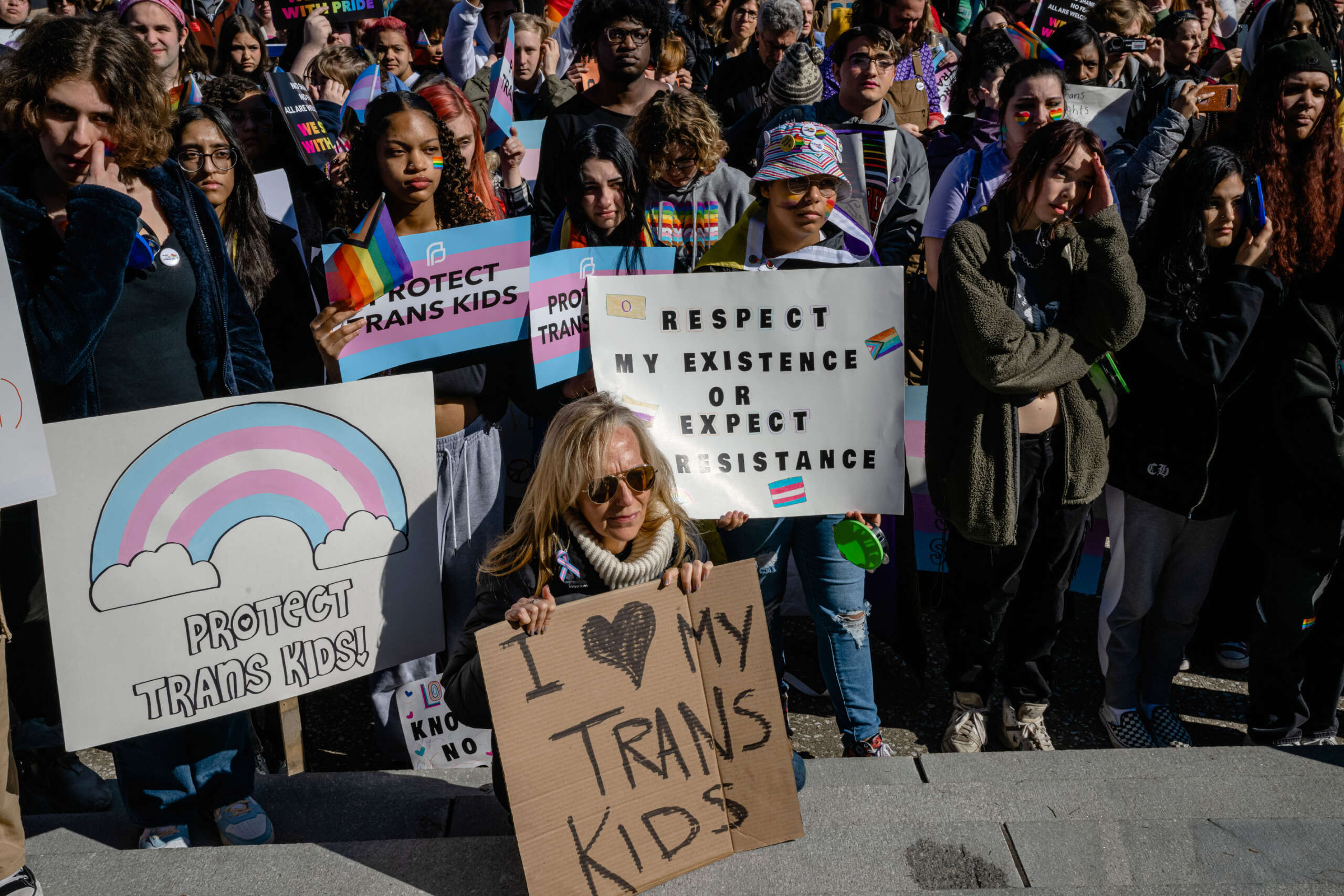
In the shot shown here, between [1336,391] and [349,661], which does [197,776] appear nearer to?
[349,661]

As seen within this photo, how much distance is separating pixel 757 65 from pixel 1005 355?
12.0 feet

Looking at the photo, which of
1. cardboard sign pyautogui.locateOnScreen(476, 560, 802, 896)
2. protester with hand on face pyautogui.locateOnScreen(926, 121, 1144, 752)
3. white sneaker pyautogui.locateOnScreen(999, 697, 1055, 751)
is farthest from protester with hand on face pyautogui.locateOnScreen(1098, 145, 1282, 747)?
cardboard sign pyautogui.locateOnScreen(476, 560, 802, 896)

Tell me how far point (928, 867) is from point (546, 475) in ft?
4.69

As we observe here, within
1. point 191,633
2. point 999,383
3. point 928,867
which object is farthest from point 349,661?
point 999,383

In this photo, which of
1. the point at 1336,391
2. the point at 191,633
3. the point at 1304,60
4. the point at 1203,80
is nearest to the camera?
the point at 191,633

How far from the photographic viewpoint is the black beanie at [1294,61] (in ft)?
12.1

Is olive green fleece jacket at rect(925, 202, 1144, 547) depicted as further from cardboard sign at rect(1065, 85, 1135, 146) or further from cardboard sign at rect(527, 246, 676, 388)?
cardboard sign at rect(1065, 85, 1135, 146)

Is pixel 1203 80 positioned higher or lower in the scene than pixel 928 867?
higher

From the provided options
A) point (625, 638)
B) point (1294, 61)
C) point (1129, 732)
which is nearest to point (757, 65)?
Result: point (1294, 61)

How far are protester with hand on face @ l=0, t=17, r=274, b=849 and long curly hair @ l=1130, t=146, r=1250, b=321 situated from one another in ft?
9.27

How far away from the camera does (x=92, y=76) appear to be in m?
2.56

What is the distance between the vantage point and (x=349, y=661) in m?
2.95

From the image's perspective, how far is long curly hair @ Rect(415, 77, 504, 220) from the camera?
3787 mm

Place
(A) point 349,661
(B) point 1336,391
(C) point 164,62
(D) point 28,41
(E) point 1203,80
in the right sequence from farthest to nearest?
(E) point 1203,80 → (C) point 164,62 → (B) point 1336,391 → (A) point 349,661 → (D) point 28,41
